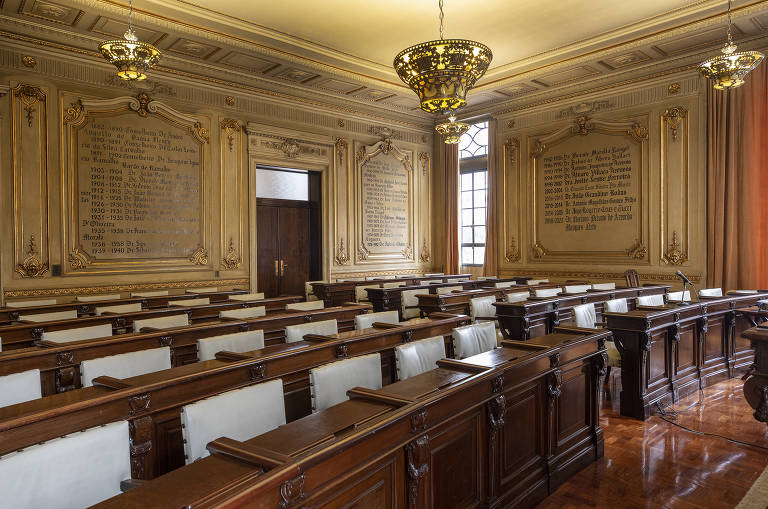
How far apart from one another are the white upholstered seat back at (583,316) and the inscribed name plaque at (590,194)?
13.8ft

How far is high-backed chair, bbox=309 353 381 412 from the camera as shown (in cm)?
227

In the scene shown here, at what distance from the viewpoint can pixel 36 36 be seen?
6375 mm

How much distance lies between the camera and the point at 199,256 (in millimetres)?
7871

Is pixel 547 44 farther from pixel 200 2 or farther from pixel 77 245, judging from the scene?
pixel 77 245

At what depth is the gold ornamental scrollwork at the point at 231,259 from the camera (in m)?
8.13

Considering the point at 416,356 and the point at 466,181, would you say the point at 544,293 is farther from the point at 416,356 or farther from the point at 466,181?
the point at 466,181

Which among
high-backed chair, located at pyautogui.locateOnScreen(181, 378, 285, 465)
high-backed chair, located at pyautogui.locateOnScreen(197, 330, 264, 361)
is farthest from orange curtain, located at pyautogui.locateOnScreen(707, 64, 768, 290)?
high-backed chair, located at pyautogui.locateOnScreen(181, 378, 285, 465)

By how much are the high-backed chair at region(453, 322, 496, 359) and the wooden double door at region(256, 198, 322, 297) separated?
5938 millimetres

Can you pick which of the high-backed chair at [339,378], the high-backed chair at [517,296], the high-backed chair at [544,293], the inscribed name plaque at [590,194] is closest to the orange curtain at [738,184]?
the inscribed name plaque at [590,194]

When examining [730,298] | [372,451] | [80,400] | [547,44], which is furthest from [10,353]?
[547,44]

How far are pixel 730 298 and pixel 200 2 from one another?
6916 millimetres

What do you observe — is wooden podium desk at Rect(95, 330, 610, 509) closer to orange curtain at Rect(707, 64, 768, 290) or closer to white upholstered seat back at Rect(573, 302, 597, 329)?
white upholstered seat back at Rect(573, 302, 597, 329)

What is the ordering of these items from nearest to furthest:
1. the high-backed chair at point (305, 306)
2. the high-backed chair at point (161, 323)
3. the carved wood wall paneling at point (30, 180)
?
1. the high-backed chair at point (161, 323)
2. the high-backed chair at point (305, 306)
3. the carved wood wall paneling at point (30, 180)

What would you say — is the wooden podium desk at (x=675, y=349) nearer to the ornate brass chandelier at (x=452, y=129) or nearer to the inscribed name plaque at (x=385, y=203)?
the ornate brass chandelier at (x=452, y=129)
